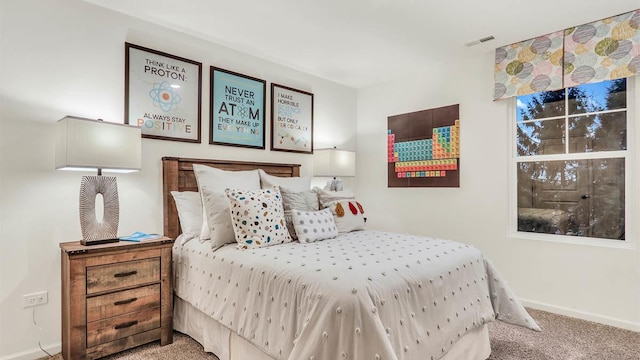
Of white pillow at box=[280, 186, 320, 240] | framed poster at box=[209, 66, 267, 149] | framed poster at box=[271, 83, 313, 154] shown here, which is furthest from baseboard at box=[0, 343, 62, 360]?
framed poster at box=[271, 83, 313, 154]

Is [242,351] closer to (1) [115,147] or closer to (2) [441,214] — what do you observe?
(1) [115,147]

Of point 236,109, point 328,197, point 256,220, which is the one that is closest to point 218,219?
point 256,220

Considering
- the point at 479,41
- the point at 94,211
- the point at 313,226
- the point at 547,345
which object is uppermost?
the point at 479,41

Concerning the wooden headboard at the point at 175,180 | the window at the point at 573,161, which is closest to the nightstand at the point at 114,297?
the wooden headboard at the point at 175,180

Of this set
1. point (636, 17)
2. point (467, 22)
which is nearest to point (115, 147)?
point (467, 22)

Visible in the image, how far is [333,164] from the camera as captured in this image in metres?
3.81

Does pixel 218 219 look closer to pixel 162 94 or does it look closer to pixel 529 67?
pixel 162 94

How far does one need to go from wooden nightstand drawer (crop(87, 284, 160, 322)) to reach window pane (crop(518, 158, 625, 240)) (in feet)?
10.7

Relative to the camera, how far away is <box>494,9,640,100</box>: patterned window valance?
2.57 meters

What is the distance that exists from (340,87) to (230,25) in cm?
191

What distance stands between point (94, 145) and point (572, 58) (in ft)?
12.1

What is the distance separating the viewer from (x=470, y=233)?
3537 millimetres

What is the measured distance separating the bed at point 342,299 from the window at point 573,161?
1.35m

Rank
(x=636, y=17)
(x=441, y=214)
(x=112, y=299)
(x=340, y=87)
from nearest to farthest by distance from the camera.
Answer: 1. (x=112, y=299)
2. (x=636, y=17)
3. (x=441, y=214)
4. (x=340, y=87)
